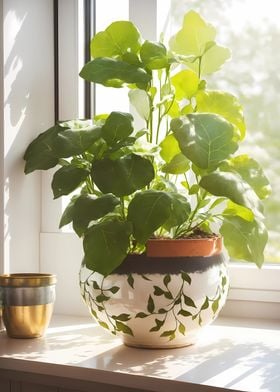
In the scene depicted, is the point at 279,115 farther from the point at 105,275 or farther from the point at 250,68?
the point at 105,275

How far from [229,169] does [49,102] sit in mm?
685

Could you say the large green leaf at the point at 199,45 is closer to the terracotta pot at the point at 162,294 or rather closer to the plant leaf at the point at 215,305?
the terracotta pot at the point at 162,294

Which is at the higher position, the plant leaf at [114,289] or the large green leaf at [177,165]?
the large green leaf at [177,165]

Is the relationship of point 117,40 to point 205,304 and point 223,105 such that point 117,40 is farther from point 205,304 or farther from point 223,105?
point 205,304

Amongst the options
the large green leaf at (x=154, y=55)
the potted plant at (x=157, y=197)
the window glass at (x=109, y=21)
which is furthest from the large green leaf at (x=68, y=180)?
the window glass at (x=109, y=21)

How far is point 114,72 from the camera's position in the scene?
133 centimetres

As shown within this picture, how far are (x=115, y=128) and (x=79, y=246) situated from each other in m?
0.50

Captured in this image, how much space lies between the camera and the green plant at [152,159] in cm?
123

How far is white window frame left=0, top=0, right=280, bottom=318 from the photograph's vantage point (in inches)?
63.4

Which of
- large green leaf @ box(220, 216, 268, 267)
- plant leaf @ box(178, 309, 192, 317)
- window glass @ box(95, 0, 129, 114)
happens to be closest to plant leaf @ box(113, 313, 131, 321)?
plant leaf @ box(178, 309, 192, 317)

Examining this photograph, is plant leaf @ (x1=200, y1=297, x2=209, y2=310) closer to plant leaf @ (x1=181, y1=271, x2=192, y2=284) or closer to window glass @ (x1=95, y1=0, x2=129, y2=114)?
plant leaf @ (x1=181, y1=271, x2=192, y2=284)

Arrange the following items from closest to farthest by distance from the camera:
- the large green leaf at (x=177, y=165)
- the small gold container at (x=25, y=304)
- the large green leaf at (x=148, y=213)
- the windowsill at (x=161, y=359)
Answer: the windowsill at (x=161, y=359)
the large green leaf at (x=148, y=213)
the large green leaf at (x=177, y=165)
the small gold container at (x=25, y=304)

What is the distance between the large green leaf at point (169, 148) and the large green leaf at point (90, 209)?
160mm

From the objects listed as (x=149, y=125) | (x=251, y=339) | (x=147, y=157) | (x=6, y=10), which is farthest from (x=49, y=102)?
(x=251, y=339)
